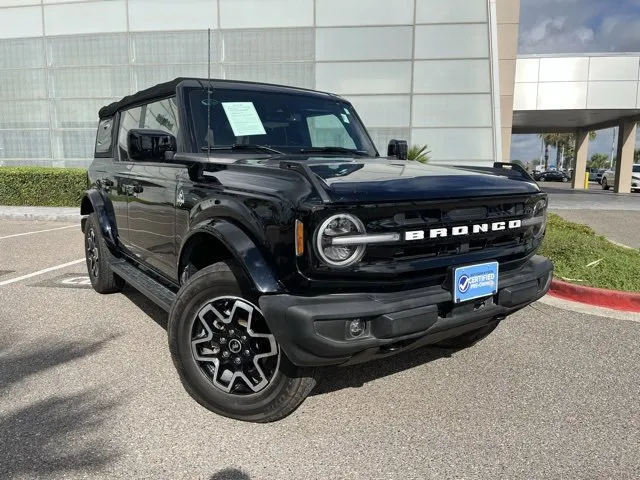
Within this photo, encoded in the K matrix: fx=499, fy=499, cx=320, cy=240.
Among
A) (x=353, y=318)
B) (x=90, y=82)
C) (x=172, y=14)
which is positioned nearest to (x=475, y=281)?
(x=353, y=318)

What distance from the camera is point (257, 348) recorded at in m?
2.65

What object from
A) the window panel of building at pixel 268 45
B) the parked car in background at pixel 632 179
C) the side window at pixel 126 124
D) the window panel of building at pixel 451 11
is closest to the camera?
the side window at pixel 126 124

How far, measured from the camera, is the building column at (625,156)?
2505 cm

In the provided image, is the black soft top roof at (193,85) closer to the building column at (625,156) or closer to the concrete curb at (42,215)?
the concrete curb at (42,215)

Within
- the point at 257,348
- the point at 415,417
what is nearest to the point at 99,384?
the point at 257,348

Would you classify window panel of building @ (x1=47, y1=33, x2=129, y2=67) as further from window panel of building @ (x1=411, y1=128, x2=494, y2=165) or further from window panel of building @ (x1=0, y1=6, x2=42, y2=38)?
window panel of building @ (x1=411, y1=128, x2=494, y2=165)

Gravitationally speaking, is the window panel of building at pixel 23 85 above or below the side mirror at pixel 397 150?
above

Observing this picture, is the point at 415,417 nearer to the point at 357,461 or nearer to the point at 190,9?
the point at 357,461

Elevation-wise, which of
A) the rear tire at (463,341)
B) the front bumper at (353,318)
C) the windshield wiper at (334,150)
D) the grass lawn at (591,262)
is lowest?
the rear tire at (463,341)

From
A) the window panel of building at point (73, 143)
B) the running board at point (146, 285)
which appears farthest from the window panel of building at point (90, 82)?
the running board at point (146, 285)

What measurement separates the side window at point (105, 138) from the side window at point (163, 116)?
1.20 meters

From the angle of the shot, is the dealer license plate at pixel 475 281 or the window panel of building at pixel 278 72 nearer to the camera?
the dealer license plate at pixel 475 281

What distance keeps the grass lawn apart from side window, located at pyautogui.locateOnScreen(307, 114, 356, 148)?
9.61 ft

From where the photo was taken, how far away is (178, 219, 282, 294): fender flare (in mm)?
2334
